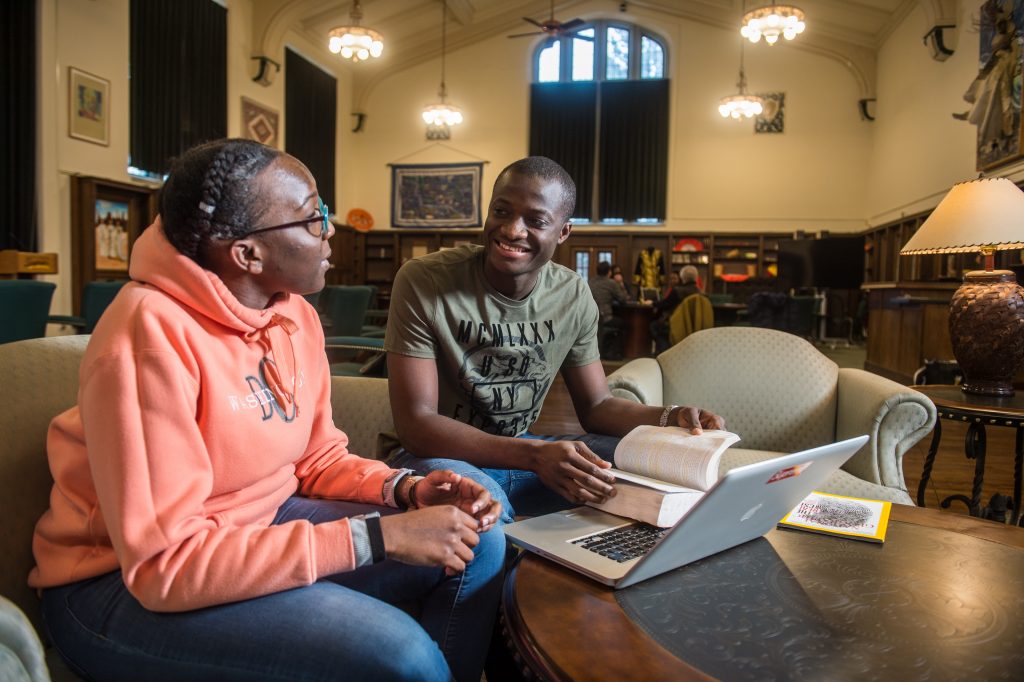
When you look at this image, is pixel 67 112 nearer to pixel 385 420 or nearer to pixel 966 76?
pixel 385 420

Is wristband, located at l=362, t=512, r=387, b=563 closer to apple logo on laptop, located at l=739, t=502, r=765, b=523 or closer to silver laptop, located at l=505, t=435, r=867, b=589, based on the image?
silver laptop, located at l=505, t=435, r=867, b=589

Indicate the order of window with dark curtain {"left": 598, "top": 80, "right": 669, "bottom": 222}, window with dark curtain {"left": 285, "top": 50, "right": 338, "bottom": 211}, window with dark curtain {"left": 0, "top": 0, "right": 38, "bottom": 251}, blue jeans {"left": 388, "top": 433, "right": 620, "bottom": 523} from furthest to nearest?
window with dark curtain {"left": 598, "top": 80, "right": 669, "bottom": 222}
window with dark curtain {"left": 285, "top": 50, "right": 338, "bottom": 211}
window with dark curtain {"left": 0, "top": 0, "right": 38, "bottom": 251}
blue jeans {"left": 388, "top": 433, "right": 620, "bottom": 523}

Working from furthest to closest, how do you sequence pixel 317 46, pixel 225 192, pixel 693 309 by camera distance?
pixel 317 46
pixel 693 309
pixel 225 192

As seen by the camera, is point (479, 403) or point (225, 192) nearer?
point (225, 192)

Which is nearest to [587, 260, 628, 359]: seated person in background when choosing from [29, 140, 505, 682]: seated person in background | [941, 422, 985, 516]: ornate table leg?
[941, 422, 985, 516]: ornate table leg

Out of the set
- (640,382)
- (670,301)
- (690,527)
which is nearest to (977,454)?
(640,382)

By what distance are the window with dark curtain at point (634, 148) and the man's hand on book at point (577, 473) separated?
11.7m

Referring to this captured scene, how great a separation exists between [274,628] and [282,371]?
41 cm

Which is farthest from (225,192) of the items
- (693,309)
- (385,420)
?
(693,309)

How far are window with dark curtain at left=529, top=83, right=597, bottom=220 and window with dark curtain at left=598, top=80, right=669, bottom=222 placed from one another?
0.71 feet

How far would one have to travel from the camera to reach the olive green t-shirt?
1627mm

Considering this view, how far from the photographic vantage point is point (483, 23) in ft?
41.4

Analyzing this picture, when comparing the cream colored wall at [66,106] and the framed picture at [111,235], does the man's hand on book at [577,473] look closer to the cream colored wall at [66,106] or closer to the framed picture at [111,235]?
the cream colored wall at [66,106]

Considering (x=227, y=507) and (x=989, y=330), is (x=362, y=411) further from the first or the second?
(x=989, y=330)
